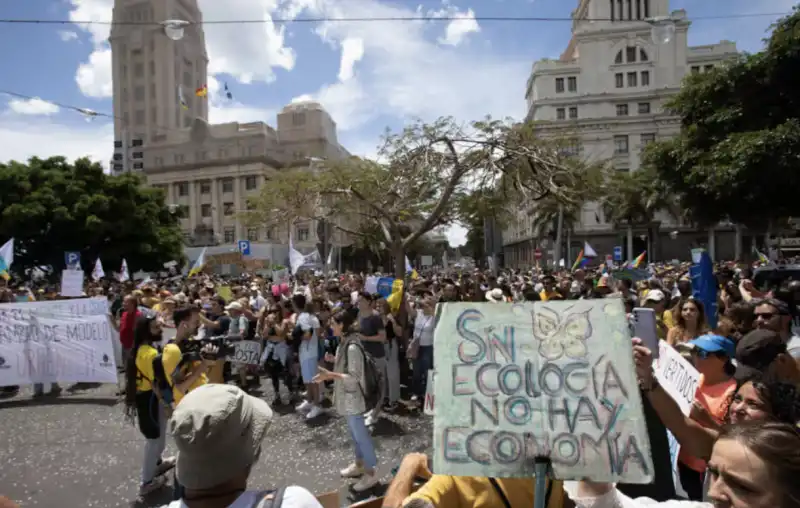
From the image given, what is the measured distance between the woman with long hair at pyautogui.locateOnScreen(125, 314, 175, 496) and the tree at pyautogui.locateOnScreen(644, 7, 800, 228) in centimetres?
1246

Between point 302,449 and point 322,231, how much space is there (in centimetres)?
619

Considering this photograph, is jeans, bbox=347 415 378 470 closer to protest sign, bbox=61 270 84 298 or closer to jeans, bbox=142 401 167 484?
jeans, bbox=142 401 167 484

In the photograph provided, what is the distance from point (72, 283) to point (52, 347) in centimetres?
496

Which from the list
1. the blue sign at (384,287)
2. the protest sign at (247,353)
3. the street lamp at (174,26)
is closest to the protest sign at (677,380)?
the protest sign at (247,353)

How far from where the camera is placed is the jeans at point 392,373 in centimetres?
743

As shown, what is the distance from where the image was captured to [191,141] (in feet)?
247

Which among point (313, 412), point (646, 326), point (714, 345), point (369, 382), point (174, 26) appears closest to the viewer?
point (714, 345)

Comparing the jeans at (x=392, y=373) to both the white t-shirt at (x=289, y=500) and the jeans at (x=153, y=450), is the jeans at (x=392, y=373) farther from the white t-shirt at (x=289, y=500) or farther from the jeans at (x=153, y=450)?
the white t-shirt at (x=289, y=500)

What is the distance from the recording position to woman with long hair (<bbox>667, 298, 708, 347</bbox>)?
5.16 meters

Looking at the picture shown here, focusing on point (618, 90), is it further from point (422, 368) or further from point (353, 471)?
point (353, 471)

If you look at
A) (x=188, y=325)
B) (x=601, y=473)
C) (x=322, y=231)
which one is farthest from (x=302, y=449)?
(x=322, y=231)

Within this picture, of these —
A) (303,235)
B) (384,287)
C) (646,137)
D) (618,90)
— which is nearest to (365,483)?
(384,287)

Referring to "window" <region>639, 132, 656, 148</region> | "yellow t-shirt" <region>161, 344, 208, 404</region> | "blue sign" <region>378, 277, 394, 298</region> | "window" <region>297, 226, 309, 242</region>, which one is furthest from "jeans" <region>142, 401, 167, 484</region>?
"window" <region>639, 132, 656, 148</region>

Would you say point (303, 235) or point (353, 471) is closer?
point (353, 471)
